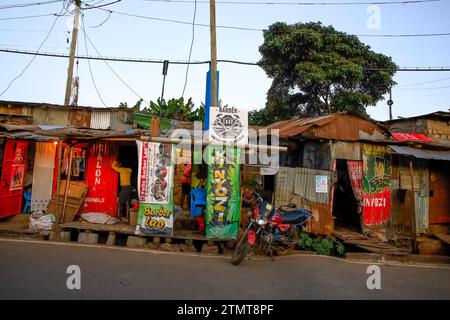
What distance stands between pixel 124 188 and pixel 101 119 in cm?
564

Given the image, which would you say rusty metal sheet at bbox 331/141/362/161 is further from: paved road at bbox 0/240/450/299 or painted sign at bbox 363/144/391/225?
paved road at bbox 0/240/450/299

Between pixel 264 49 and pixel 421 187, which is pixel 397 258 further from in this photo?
pixel 264 49

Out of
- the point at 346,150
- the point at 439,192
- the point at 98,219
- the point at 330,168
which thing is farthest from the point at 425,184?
the point at 98,219

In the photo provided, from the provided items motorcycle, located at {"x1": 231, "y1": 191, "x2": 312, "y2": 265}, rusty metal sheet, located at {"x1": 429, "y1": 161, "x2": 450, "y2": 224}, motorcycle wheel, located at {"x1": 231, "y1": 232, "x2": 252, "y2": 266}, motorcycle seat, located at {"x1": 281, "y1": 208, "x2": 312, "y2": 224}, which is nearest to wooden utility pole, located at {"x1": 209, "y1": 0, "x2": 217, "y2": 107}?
motorcycle, located at {"x1": 231, "y1": 191, "x2": 312, "y2": 265}

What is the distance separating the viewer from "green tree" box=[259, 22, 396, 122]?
15.9m

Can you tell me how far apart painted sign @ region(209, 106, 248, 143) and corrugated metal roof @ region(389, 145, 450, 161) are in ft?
15.8

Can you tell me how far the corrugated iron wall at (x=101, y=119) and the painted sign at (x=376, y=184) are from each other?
1101 centimetres

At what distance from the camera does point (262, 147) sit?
27.0 ft

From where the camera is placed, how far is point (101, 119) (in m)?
14.2

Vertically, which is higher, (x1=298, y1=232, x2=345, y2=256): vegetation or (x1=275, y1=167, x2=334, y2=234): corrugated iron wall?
(x1=275, y1=167, x2=334, y2=234): corrugated iron wall

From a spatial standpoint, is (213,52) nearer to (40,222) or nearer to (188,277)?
(188,277)

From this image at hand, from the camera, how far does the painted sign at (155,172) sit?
8.02 meters
